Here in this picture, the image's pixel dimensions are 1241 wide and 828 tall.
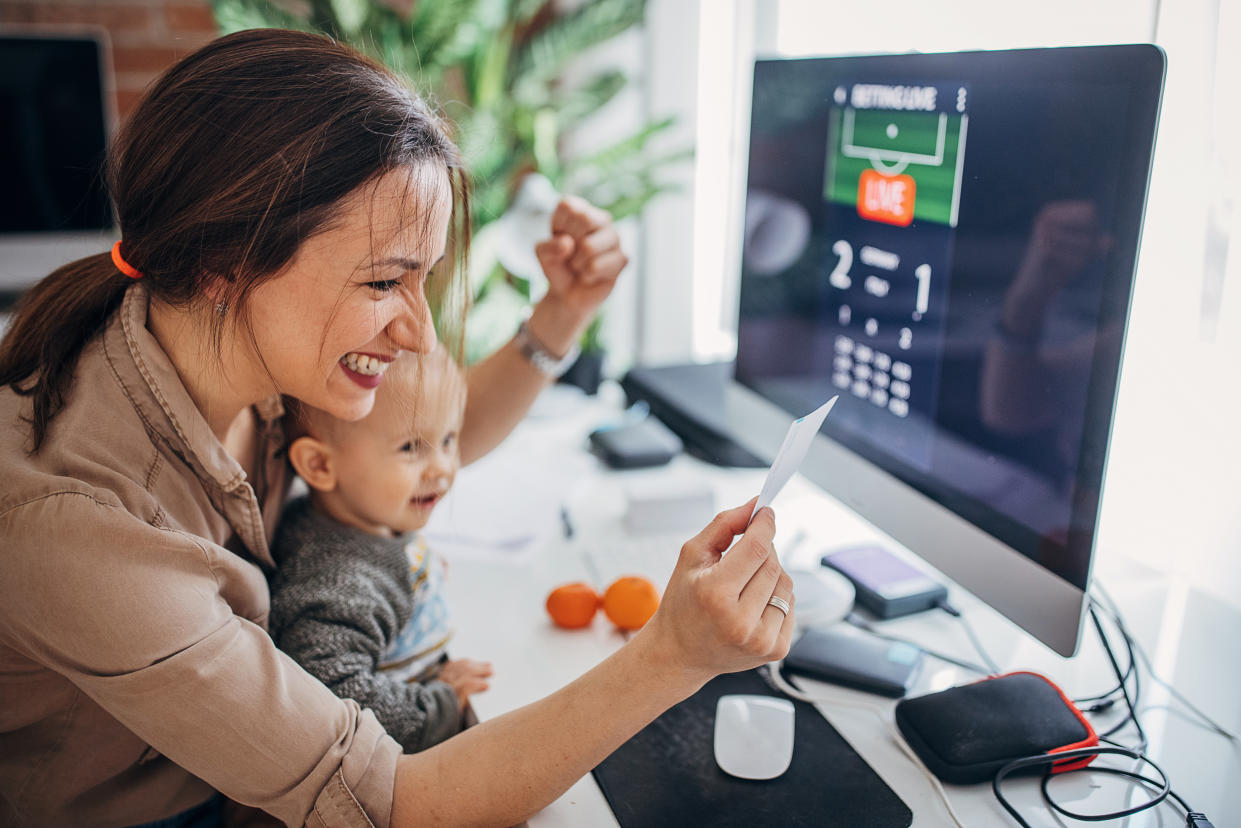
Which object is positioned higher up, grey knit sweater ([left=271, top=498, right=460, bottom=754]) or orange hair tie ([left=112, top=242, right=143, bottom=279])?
orange hair tie ([left=112, top=242, right=143, bottom=279])

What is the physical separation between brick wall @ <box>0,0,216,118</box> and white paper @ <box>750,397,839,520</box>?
2.55 meters

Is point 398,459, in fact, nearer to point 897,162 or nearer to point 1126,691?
point 897,162

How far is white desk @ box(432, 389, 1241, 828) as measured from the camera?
75cm

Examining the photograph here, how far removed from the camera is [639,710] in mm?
692

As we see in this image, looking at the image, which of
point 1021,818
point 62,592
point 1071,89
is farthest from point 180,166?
point 1021,818

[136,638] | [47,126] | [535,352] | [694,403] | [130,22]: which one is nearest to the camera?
[136,638]

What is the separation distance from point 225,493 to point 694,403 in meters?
0.84

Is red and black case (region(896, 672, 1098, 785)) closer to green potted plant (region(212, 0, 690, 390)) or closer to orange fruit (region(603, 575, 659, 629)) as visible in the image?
orange fruit (region(603, 575, 659, 629))

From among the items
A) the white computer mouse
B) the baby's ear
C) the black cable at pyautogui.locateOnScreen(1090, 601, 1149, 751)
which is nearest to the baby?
the baby's ear

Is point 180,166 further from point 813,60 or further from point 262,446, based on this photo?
point 813,60

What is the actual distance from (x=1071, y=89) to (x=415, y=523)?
69cm

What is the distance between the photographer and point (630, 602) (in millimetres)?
986

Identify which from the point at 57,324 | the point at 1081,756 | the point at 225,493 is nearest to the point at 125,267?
the point at 57,324

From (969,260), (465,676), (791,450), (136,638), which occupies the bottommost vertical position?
(465,676)
